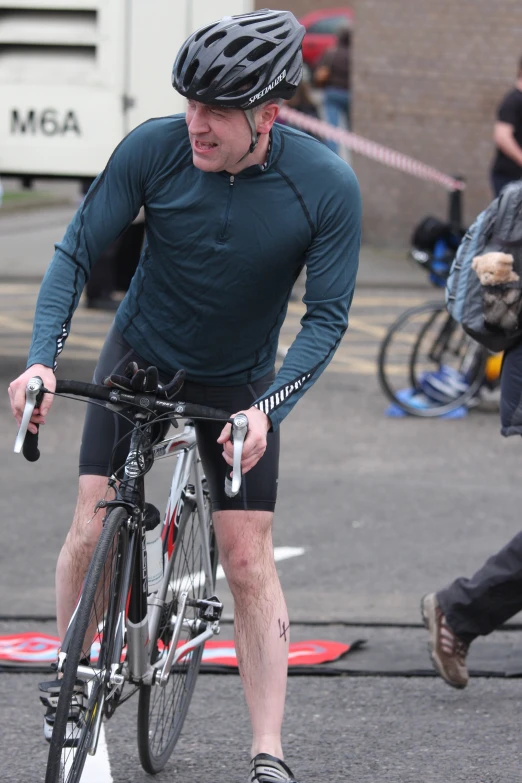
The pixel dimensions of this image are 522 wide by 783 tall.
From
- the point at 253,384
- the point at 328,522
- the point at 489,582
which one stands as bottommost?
the point at 328,522

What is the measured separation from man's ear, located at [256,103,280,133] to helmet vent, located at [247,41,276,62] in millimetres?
129

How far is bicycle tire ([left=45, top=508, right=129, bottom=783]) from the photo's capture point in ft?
10.8

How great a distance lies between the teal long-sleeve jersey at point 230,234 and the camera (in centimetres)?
372

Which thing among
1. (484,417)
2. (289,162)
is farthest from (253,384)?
(484,417)

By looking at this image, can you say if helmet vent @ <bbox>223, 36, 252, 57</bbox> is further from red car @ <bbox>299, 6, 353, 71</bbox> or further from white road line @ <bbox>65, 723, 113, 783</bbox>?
red car @ <bbox>299, 6, 353, 71</bbox>

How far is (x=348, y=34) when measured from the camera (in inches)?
747

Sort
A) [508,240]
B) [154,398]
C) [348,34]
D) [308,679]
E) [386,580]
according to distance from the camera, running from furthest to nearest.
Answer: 1. [348,34]
2. [386,580]
3. [308,679]
4. [508,240]
5. [154,398]

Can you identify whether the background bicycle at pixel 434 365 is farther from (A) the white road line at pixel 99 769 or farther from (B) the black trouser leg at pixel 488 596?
(A) the white road line at pixel 99 769

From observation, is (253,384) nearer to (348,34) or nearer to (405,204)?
(405,204)

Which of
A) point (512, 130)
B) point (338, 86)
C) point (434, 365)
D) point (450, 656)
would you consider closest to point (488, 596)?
point (450, 656)

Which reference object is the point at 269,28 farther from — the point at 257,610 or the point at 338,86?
the point at 338,86

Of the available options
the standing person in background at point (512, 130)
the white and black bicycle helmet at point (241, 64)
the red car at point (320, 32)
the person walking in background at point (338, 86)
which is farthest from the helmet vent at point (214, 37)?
the red car at point (320, 32)

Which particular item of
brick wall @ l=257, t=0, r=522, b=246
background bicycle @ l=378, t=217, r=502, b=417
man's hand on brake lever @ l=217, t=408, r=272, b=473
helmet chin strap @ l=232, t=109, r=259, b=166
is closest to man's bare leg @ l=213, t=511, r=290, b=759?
man's hand on brake lever @ l=217, t=408, r=272, b=473

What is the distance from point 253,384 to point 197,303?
1.04 feet
